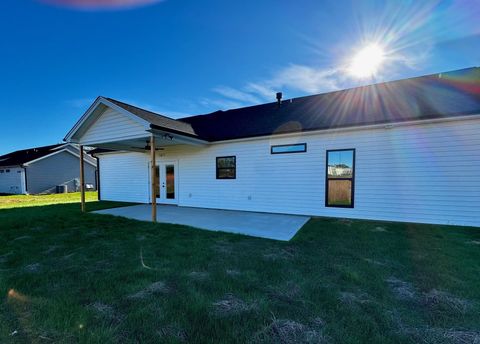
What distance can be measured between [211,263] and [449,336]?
9.93 feet

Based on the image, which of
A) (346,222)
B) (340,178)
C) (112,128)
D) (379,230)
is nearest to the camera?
(379,230)

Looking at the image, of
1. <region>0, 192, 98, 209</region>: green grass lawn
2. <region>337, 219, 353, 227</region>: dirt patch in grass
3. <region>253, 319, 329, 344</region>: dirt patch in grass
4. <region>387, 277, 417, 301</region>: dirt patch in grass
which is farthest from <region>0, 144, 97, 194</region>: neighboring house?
<region>387, 277, 417, 301</region>: dirt patch in grass

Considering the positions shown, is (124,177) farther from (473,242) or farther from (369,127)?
(473,242)

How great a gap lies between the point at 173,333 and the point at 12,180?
26066 mm

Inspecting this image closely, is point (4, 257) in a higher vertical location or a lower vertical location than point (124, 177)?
lower

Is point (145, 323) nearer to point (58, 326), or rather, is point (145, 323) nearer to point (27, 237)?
point (58, 326)

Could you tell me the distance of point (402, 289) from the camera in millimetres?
2854

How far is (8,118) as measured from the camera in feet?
65.7

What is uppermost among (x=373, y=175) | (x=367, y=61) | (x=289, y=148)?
(x=367, y=61)

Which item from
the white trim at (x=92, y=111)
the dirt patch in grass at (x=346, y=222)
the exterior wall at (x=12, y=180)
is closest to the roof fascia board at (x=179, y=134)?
the white trim at (x=92, y=111)

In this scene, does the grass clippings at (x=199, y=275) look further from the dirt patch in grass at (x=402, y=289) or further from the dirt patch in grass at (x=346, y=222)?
the dirt patch in grass at (x=346, y=222)

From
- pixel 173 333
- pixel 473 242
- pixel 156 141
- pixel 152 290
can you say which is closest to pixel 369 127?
pixel 473 242

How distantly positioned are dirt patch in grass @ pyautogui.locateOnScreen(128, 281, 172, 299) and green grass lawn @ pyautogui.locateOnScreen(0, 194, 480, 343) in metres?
0.02

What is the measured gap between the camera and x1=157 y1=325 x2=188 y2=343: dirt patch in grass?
196 centimetres
